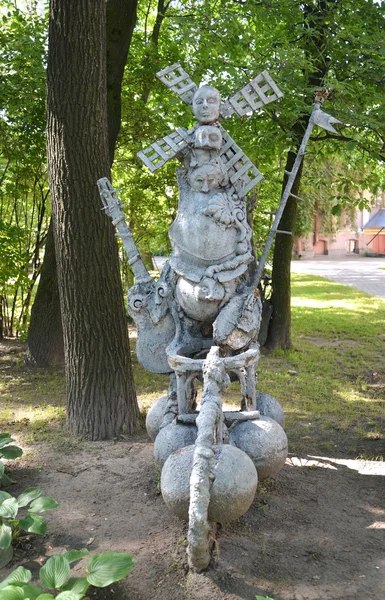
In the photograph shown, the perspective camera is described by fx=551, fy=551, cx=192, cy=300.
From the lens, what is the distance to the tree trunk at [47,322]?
770 centimetres

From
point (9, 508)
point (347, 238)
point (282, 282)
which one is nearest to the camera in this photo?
point (9, 508)

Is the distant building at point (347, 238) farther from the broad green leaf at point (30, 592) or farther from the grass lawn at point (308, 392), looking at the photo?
the broad green leaf at point (30, 592)

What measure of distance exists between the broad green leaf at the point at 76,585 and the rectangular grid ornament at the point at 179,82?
3.37 metres

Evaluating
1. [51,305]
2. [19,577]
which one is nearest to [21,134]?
[51,305]

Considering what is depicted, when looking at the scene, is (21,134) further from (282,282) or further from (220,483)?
(220,483)

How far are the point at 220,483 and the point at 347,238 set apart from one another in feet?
110

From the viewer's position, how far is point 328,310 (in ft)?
44.4

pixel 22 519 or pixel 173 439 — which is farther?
pixel 173 439

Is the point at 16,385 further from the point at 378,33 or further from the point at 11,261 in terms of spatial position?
the point at 378,33

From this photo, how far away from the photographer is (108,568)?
290cm

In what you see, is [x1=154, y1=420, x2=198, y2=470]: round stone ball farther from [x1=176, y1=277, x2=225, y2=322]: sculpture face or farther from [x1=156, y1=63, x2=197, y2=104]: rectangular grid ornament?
[x1=156, y1=63, x2=197, y2=104]: rectangular grid ornament

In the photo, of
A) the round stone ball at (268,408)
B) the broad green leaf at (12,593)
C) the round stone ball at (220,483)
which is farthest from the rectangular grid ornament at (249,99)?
the broad green leaf at (12,593)

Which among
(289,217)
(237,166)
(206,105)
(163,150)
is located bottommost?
(289,217)

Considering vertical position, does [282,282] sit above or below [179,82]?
below
